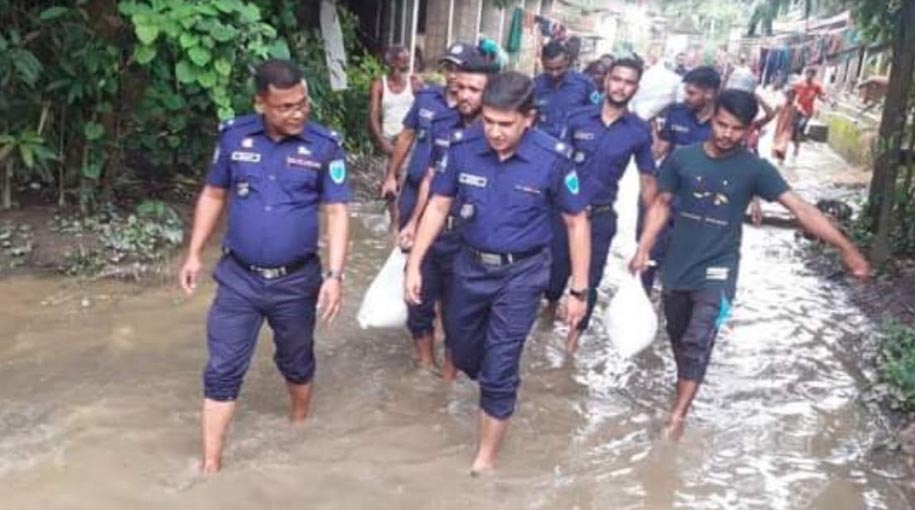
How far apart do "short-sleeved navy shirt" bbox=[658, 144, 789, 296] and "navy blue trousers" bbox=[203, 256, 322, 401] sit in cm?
169

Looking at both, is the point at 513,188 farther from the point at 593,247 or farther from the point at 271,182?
the point at 593,247

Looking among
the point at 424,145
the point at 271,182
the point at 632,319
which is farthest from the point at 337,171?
the point at 632,319

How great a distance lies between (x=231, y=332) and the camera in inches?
146

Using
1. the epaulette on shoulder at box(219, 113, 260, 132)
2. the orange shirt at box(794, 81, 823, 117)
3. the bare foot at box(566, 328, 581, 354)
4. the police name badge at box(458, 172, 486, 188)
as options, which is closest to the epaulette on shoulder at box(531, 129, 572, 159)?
the police name badge at box(458, 172, 486, 188)

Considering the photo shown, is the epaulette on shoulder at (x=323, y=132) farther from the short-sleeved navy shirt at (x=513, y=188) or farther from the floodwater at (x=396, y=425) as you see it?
the floodwater at (x=396, y=425)

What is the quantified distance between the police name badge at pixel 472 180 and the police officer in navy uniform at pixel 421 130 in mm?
1103

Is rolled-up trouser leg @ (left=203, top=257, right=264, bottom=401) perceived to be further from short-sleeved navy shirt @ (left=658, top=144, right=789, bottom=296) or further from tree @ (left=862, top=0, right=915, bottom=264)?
tree @ (left=862, top=0, right=915, bottom=264)

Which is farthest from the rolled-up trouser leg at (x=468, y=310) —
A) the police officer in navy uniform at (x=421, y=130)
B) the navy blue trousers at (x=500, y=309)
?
the police officer in navy uniform at (x=421, y=130)

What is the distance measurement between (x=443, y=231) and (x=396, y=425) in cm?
95

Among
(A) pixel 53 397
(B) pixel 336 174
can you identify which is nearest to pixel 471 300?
(B) pixel 336 174

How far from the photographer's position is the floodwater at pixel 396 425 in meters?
3.86

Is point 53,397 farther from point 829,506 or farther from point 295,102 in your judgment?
point 829,506

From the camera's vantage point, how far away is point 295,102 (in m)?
3.58

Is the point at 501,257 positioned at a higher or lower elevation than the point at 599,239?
higher
